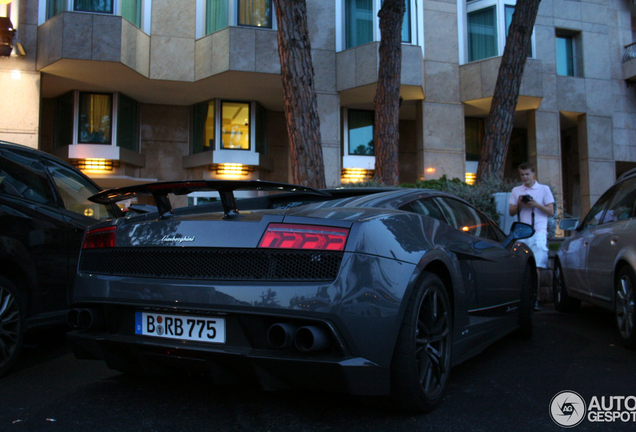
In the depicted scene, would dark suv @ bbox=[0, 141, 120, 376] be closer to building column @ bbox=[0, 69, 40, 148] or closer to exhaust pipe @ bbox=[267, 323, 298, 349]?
exhaust pipe @ bbox=[267, 323, 298, 349]

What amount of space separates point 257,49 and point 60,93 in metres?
6.05

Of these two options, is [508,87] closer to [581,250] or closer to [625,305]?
[581,250]

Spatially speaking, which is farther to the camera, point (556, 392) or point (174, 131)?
point (174, 131)

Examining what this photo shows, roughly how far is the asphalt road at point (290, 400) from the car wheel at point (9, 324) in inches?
5.5

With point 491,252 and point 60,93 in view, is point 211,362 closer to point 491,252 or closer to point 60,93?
point 491,252

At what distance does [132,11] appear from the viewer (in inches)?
547

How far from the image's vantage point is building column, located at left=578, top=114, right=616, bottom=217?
1797cm

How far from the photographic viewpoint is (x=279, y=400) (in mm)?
2928

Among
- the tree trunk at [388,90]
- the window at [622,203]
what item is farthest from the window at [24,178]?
the tree trunk at [388,90]

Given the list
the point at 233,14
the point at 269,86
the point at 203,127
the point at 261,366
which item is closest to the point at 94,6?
the point at 233,14

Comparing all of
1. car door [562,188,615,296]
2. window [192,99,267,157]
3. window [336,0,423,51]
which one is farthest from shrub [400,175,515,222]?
window [192,99,267,157]

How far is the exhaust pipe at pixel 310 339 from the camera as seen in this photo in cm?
222

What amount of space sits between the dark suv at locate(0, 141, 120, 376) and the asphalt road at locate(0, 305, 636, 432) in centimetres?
37

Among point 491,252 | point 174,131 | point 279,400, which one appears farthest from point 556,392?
point 174,131
